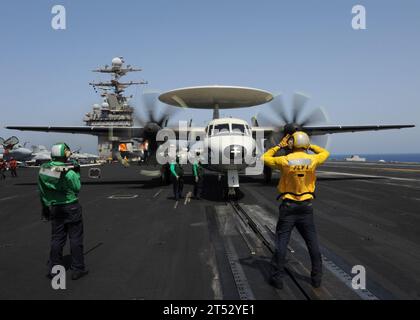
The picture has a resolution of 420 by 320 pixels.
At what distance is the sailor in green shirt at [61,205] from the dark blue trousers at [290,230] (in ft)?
11.5

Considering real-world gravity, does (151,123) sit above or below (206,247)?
above

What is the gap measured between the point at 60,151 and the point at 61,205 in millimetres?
990

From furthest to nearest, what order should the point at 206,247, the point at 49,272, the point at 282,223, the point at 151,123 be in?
1. the point at 151,123
2. the point at 206,247
3. the point at 49,272
4. the point at 282,223

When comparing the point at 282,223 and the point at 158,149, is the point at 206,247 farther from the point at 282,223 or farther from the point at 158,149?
the point at 158,149

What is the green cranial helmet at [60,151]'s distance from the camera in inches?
227

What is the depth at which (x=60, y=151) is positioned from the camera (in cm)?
580

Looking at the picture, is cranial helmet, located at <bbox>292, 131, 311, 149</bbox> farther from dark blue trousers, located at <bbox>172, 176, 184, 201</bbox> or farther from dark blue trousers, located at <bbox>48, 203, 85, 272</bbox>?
dark blue trousers, located at <bbox>172, 176, 184, 201</bbox>

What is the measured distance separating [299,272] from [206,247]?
2395 millimetres

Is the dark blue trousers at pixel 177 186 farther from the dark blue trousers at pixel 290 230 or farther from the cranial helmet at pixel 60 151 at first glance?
the dark blue trousers at pixel 290 230

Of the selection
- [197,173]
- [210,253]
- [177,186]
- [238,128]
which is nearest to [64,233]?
[210,253]

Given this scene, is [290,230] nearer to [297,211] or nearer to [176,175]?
[297,211]

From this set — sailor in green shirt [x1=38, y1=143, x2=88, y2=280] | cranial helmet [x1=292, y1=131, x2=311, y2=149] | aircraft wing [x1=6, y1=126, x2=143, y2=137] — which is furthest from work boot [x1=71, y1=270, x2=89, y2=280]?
aircraft wing [x1=6, y1=126, x2=143, y2=137]
